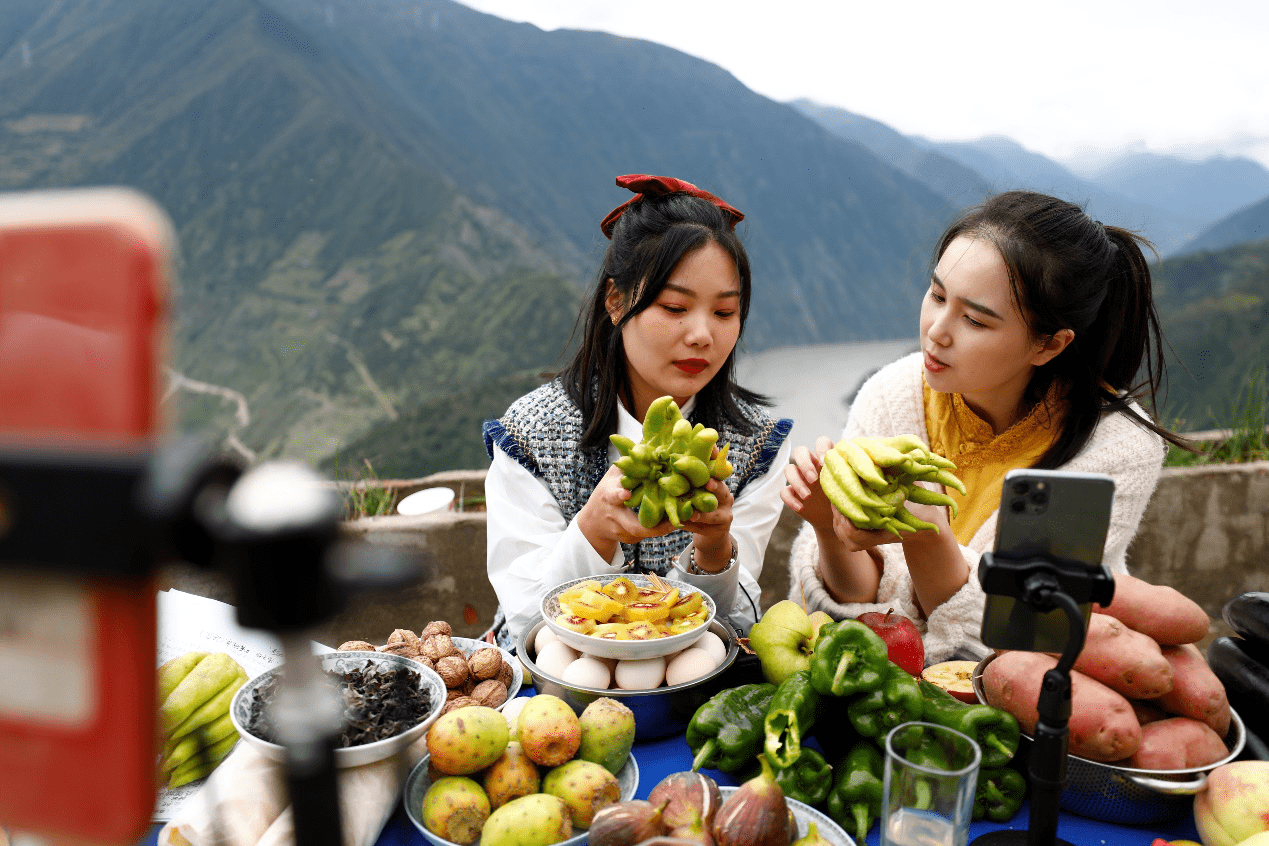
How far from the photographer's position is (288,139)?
3306cm

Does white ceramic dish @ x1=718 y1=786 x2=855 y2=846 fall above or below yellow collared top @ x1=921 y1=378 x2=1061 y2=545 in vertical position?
below

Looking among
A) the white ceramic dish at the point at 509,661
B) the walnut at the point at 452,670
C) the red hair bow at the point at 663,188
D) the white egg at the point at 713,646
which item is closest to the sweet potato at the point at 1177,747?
the white egg at the point at 713,646

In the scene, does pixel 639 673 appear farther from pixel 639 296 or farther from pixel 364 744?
pixel 639 296

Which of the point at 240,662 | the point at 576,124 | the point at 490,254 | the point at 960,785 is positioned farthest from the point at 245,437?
the point at 960,785

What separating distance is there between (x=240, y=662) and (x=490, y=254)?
2352 centimetres

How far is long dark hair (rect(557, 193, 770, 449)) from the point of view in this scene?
277cm

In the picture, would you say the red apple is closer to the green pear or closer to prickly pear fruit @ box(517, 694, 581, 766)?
the green pear

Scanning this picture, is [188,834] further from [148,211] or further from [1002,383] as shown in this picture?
[1002,383]

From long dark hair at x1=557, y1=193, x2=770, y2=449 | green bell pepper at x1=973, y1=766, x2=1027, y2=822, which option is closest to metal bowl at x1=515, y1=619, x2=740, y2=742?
green bell pepper at x1=973, y1=766, x2=1027, y2=822

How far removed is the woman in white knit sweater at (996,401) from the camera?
2617 mm

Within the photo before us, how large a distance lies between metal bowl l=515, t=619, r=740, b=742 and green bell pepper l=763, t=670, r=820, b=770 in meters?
0.23

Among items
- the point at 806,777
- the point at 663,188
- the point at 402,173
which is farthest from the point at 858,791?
the point at 402,173

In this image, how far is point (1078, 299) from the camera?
2773mm

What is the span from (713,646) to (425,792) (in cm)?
83
